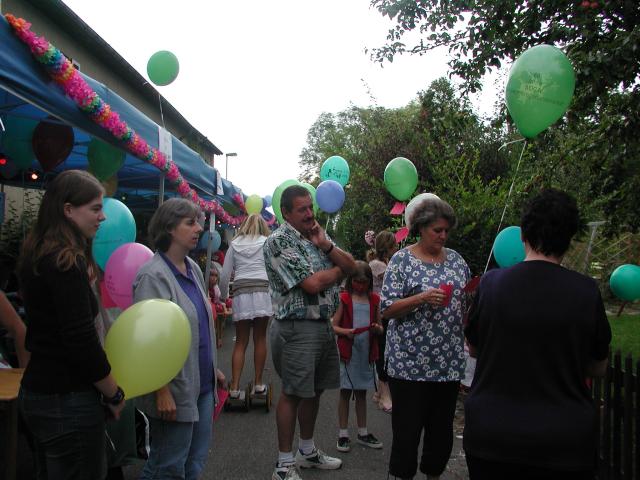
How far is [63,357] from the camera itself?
6.52 ft

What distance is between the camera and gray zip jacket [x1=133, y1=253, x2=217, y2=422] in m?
2.48

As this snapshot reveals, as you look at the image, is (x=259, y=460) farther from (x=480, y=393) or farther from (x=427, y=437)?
(x=480, y=393)

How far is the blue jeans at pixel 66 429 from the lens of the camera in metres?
1.99

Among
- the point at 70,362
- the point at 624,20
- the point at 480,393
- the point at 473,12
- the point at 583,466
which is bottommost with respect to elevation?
the point at 583,466

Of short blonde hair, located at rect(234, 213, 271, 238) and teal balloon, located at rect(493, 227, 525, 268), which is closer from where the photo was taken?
teal balloon, located at rect(493, 227, 525, 268)

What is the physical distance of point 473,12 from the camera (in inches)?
224

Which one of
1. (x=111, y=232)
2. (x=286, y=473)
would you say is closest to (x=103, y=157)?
(x=111, y=232)

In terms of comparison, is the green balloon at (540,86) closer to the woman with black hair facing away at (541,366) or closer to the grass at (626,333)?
the woman with black hair facing away at (541,366)

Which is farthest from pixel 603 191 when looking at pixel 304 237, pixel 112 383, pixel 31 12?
pixel 31 12

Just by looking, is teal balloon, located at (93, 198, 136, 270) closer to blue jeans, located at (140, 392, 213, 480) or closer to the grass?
blue jeans, located at (140, 392, 213, 480)

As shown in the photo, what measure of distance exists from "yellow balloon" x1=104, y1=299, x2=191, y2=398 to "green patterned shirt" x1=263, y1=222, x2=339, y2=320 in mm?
1059

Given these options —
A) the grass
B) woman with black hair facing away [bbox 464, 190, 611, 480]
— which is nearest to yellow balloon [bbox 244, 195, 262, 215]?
the grass

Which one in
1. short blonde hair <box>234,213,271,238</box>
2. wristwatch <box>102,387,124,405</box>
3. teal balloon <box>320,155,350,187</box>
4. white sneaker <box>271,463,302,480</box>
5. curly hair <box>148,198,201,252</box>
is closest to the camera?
wristwatch <box>102,387,124,405</box>

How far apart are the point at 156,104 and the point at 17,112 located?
60.2 ft
